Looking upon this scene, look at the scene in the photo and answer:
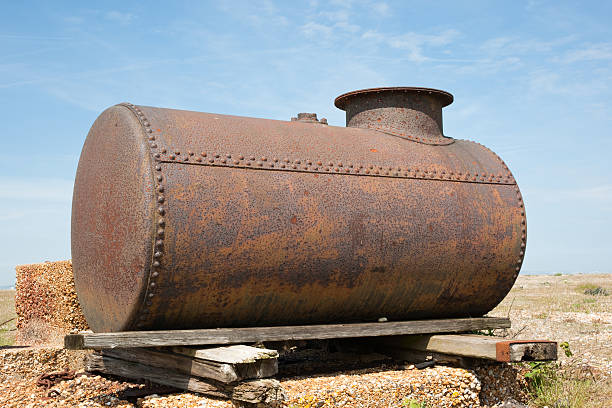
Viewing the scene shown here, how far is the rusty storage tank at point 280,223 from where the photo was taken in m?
4.57

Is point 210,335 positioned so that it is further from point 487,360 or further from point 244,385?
point 487,360

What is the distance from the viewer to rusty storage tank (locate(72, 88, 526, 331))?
4.57 meters

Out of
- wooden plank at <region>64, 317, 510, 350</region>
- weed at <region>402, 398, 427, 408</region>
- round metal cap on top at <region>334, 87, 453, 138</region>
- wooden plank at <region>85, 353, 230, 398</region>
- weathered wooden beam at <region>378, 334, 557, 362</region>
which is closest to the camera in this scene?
wooden plank at <region>64, 317, 510, 350</region>

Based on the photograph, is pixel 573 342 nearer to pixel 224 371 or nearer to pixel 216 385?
pixel 216 385

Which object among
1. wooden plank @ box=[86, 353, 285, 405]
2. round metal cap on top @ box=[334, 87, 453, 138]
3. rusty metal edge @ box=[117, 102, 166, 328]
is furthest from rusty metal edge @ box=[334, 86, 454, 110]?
wooden plank @ box=[86, 353, 285, 405]

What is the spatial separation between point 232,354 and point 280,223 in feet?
3.53

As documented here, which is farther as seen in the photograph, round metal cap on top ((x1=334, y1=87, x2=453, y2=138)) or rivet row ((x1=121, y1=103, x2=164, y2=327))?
round metal cap on top ((x1=334, y1=87, x2=453, y2=138))

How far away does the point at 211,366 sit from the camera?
453 centimetres

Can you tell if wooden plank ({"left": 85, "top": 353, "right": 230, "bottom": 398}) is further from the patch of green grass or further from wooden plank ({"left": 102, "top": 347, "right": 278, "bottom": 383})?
the patch of green grass

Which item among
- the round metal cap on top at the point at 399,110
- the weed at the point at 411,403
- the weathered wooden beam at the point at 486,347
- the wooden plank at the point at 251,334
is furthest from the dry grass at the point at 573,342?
the round metal cap on top at the point at 399,110

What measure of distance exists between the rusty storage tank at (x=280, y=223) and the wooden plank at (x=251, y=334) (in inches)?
4.8

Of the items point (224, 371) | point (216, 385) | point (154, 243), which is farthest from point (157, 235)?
point (216, 385)

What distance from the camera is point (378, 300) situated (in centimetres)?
548

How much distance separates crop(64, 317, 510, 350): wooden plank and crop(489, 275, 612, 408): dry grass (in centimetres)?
100
